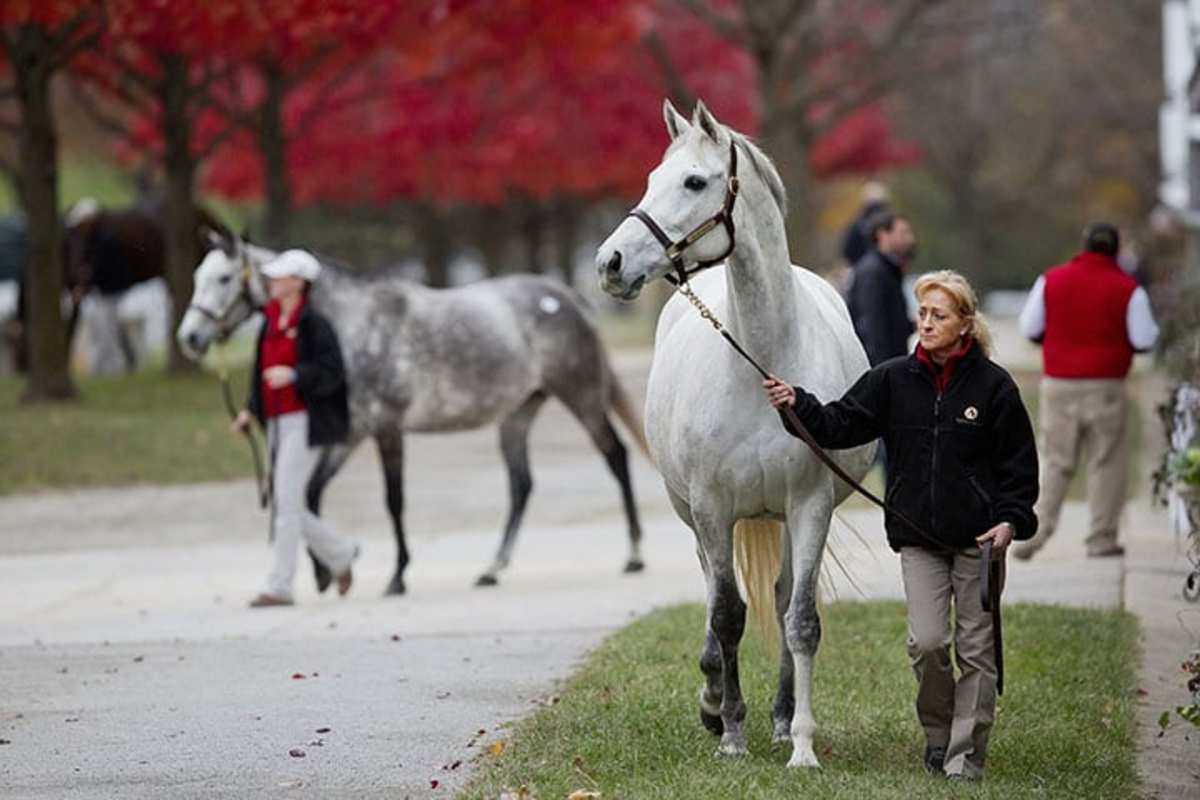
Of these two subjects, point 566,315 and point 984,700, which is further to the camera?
point 566,315

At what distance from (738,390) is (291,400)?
Answer: 5.96 meters

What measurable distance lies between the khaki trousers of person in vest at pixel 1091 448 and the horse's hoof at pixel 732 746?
623cm

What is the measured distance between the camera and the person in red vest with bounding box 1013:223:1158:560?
14328mm

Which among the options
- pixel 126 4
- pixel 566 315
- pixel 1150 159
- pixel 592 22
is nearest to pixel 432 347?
pixel 566 315

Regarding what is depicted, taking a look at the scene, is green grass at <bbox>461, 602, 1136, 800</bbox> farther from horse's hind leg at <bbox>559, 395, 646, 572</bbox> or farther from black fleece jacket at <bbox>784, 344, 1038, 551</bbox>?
horse's hind leg at <bbox>559, 395, 646, 572</bbox>

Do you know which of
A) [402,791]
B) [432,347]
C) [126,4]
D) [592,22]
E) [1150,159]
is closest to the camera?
[402,791]

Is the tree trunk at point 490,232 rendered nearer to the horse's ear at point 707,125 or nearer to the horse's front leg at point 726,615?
the horse's front leg at point 726,615

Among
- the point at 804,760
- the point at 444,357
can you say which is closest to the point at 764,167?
the point at 804,760

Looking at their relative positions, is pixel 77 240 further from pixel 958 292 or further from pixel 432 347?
pixel 958 292

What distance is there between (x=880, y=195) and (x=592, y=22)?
7674 mm

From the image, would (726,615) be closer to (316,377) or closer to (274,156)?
(316,377)

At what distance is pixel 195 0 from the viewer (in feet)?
69.8

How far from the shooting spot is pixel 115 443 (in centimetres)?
2139

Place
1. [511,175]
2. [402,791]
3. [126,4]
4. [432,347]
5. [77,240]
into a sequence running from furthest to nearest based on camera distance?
[511,175]
[77,240]
[126,4]
[432,347]
[402,791]
